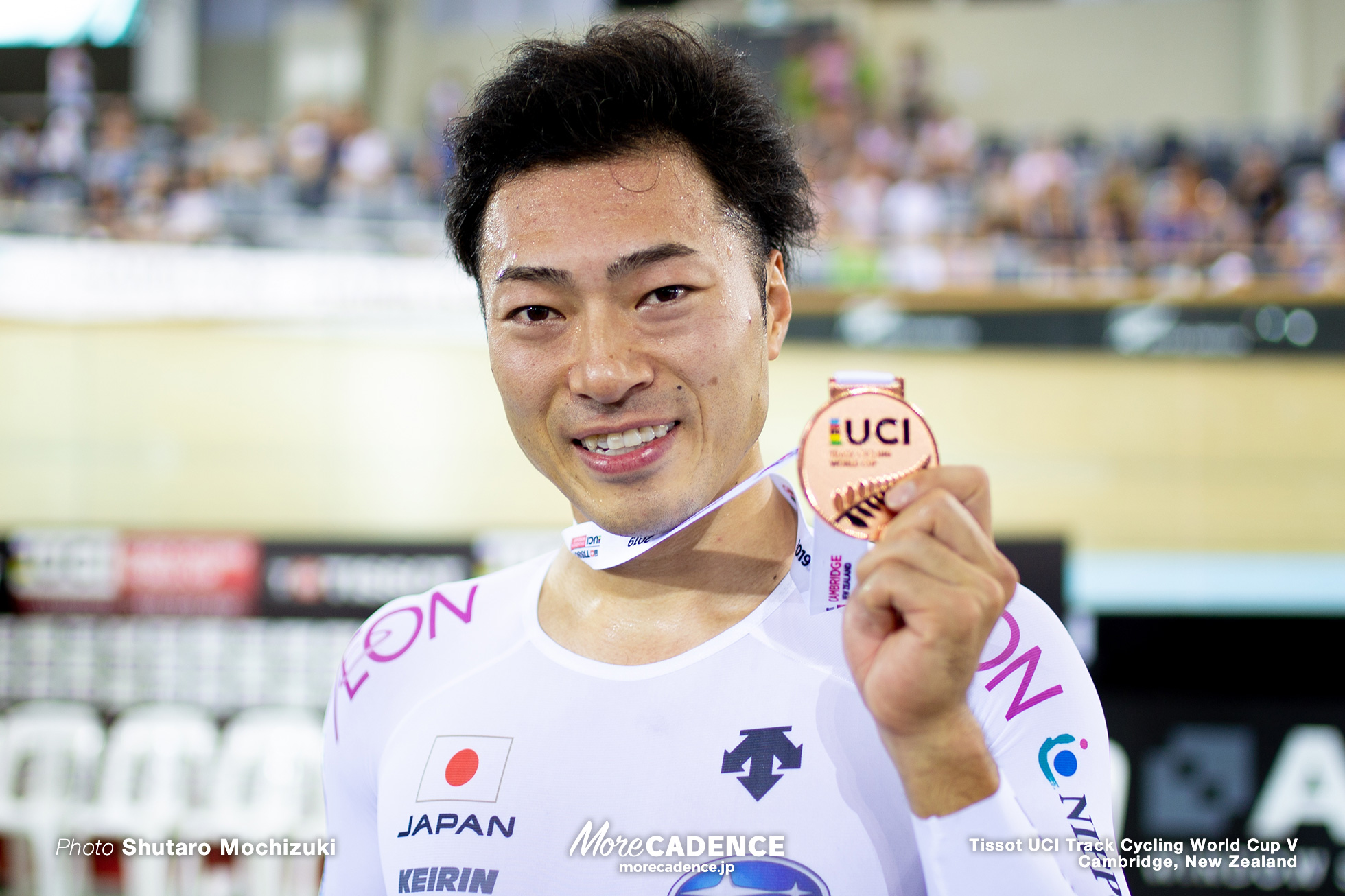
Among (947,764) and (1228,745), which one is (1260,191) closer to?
(1228,745)

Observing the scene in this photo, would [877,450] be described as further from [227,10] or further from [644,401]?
[227,10]

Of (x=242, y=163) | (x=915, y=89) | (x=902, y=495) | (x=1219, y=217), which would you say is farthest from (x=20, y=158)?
(x=902, y=495)

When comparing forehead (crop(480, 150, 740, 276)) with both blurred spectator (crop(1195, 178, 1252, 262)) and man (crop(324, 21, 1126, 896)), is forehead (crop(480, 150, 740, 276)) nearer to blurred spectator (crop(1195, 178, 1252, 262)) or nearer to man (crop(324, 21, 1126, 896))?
man (crop(324, 21, 1126, 896))

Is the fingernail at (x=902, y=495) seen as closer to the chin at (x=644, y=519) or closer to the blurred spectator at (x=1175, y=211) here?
the chin at (x=644, y=519)

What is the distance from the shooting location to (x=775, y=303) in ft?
5.15

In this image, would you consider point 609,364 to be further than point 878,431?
Yes

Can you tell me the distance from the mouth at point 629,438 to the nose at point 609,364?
51 mm

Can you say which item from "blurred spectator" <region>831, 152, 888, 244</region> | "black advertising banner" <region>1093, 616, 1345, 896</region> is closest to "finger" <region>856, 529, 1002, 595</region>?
"black advertising banner" <region>1093, 616, 1345, 896</region>

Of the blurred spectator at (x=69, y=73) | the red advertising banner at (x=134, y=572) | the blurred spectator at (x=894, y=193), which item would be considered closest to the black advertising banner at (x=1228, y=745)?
the blurred spectator at (x=894, y=193)

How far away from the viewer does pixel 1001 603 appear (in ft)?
3.31

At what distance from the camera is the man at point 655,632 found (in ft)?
4.21

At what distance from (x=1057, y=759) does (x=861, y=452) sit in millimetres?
433

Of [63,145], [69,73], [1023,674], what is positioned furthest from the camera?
[69,73]

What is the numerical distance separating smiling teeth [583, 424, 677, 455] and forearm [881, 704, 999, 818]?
0.48 meters
